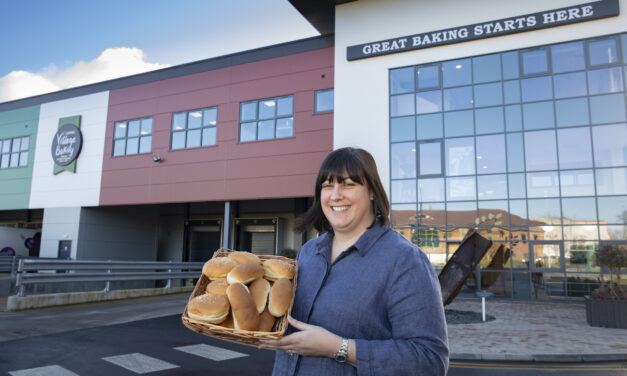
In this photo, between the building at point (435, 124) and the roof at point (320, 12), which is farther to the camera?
the roof at point (320, 12)

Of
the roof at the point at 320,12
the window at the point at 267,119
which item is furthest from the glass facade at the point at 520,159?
the window at the point at 267,119

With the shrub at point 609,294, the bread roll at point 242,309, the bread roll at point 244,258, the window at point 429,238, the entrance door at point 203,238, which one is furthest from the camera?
the entrance door at point 203,238

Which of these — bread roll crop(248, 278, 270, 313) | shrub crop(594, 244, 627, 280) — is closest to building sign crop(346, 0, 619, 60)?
shrub crop(594, 244, 627, 280)

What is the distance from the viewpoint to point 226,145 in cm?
2219

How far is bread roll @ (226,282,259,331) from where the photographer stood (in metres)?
1.85

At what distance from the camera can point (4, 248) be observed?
2831 centimetres

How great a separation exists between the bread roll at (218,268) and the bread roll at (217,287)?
0.17 ft

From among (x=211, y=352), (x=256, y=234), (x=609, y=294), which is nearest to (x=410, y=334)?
(x=211, y=352)

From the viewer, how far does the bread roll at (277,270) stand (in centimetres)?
215

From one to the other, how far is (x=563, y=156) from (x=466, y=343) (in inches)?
454

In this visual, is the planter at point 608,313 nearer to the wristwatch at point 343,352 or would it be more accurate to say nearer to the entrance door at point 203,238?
the wristwatch at point 343,352

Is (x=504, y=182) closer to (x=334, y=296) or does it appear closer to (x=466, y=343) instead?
(x=466, y=343)

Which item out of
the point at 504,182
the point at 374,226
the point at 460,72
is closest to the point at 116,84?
the point at 460,72

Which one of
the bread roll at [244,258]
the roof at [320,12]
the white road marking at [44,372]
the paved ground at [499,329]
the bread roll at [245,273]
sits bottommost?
the paved ground at [499,329]
